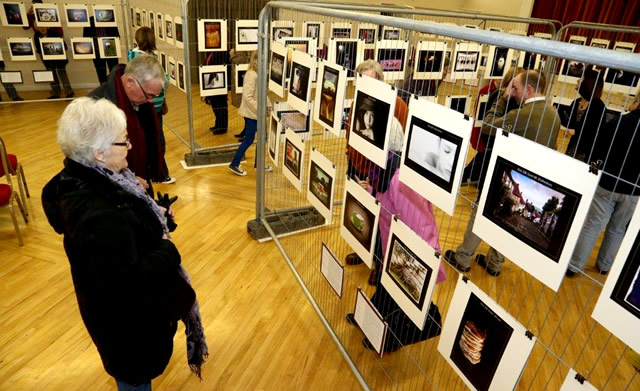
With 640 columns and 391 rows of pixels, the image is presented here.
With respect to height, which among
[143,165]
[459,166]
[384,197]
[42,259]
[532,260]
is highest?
[459,166]

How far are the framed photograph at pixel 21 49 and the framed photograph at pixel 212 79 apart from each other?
3.63 meters

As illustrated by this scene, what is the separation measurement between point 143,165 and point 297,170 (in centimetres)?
102

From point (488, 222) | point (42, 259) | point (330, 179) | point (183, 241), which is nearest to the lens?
point (488, 222)

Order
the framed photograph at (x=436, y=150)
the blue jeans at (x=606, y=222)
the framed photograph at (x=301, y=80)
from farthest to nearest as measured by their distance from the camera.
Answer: the blue jeans at (x=606, y=222), the framed photograph at (x=301, y=80), the framed photograph at (x=436, y=150)

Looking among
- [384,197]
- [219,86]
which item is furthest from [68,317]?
[219,86]

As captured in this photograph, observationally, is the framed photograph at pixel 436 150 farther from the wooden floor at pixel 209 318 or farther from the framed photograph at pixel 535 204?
the wooden floor at pixel 209 318

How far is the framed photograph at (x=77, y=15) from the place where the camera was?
261 inches

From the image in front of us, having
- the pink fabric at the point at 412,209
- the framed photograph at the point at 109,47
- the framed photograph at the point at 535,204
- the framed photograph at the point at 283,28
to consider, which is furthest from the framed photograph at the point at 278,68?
the framed photograph at the point at 109,47

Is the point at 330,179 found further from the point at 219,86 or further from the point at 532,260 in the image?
the point at 219,86

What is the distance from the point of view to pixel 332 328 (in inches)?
107

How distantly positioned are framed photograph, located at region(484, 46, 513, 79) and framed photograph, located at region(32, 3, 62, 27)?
21.2 feet

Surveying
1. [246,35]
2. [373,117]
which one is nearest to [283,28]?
[246,35]

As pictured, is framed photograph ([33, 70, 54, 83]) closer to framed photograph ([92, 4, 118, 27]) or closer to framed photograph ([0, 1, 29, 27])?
framed photograph ([0, 1, 29, 27])

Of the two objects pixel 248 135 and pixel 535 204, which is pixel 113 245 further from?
pixel 248 135
